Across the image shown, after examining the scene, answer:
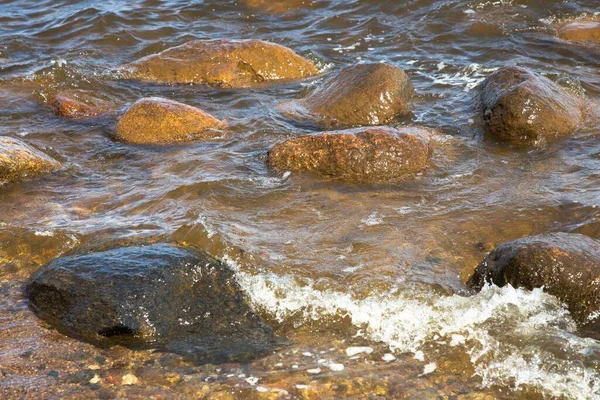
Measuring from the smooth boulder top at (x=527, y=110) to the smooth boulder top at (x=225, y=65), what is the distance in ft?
10.9

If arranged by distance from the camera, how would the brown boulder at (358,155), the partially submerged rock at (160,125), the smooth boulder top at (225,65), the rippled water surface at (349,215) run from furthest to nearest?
the smooth boulder top at (225,65) → the partially submerged rock at (160,125) → the brown boulder at (358,155) → the rippled water surface at (349,215)

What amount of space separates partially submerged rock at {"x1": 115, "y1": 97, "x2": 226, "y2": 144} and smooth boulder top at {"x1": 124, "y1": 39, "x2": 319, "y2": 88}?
1939 mm

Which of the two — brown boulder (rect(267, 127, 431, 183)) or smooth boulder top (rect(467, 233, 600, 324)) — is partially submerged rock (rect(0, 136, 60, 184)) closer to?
brown boulder (rect(267, 127, 431, 183))

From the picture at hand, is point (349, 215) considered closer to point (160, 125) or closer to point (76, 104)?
point (160, 125)

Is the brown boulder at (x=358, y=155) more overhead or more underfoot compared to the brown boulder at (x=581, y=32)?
more underfoot

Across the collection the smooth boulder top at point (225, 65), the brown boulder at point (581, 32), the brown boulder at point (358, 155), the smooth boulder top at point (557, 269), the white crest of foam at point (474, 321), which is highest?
the smooth boulder top at point (225, 65)

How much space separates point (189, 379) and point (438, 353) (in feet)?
5.46

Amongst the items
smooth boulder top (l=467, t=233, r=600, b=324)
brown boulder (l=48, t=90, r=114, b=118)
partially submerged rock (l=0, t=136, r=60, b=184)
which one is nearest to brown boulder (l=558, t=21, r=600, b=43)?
smooth boulder top (l=467, t=233, r=600, b=324)

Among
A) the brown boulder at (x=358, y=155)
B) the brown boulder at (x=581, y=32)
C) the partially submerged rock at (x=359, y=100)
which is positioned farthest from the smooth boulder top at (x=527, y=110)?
the brown boulder at (x=581, y=32)

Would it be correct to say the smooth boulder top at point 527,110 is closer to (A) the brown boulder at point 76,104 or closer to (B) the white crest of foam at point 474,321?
(B) the white crest of foam at point 474,321

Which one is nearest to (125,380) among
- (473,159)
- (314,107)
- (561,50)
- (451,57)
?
(473,159)

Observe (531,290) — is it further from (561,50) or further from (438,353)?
→ (561,50)

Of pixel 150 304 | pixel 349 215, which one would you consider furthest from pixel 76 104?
pixel 150 304

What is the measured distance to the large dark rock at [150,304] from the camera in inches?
198
